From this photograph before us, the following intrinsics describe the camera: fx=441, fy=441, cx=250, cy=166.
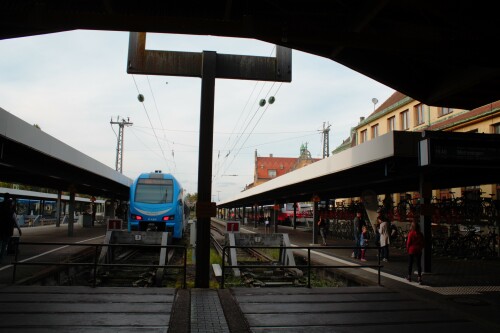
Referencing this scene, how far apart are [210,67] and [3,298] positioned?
6.08m

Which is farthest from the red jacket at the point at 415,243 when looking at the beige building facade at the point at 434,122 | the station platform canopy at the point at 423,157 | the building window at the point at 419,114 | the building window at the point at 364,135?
the building window at the point at 364,135

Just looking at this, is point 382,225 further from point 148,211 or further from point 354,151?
point 148,211

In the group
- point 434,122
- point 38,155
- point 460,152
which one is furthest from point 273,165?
point 460,152

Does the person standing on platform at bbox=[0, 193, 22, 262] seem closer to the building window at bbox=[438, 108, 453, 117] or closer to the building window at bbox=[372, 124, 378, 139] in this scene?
the building window at bbox=[438, 108, 453, 117]

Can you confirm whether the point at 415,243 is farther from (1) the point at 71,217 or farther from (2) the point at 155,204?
(1) the point at 71,217

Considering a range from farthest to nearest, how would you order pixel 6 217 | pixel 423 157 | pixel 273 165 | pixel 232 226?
pixel 273 165 → pixel 232 226 → pixel 6 217 → pixel 423 157

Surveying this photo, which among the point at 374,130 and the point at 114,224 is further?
the point at 374,130

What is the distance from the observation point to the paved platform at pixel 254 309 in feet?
20.8

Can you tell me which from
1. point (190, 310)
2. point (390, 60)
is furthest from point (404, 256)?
point (190, 310)

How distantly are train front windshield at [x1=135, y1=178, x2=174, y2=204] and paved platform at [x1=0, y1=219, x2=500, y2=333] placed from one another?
9.68 metres

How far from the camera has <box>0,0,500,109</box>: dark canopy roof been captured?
287 inches

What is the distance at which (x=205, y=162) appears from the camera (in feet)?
31.4

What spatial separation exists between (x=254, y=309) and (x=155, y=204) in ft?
42.0

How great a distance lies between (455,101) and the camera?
1280cm
